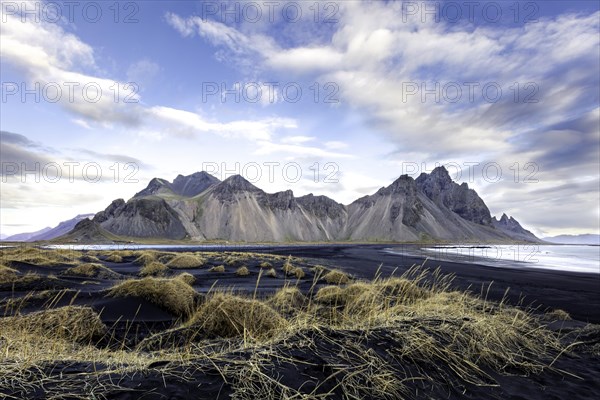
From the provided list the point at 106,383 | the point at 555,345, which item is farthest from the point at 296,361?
the point at 555,345

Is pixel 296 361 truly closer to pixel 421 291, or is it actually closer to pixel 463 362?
pixel 463 362

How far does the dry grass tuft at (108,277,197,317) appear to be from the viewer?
35.6ft

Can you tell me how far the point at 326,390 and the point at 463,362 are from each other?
8.09 feet

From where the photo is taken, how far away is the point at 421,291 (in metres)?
14.0

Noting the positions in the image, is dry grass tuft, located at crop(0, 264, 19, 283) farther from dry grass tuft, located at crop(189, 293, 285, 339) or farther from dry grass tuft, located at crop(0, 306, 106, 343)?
dry grass tuft, located at crop(189, 293, 285, 339)

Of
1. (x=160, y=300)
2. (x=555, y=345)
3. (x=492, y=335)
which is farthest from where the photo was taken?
(x=160, y=300)

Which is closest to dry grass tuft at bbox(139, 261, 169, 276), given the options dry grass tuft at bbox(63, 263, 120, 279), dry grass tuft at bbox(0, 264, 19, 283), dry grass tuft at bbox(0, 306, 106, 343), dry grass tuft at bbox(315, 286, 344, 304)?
dry grass tuft at bbox(63, 263, 120, 279)

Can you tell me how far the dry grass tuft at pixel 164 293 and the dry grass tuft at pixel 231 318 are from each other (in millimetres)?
3304

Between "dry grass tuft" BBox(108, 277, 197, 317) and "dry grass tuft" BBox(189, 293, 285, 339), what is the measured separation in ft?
10.8

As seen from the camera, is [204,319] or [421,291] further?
[421,291]

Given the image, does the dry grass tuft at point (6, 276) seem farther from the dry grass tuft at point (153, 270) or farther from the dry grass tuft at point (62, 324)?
the dry grass tuft at point (62, 324)

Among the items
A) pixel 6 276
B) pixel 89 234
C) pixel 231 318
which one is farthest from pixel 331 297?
pixel 89 234

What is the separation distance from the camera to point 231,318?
25.2ft

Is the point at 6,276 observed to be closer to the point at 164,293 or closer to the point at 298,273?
the point at 164,293
